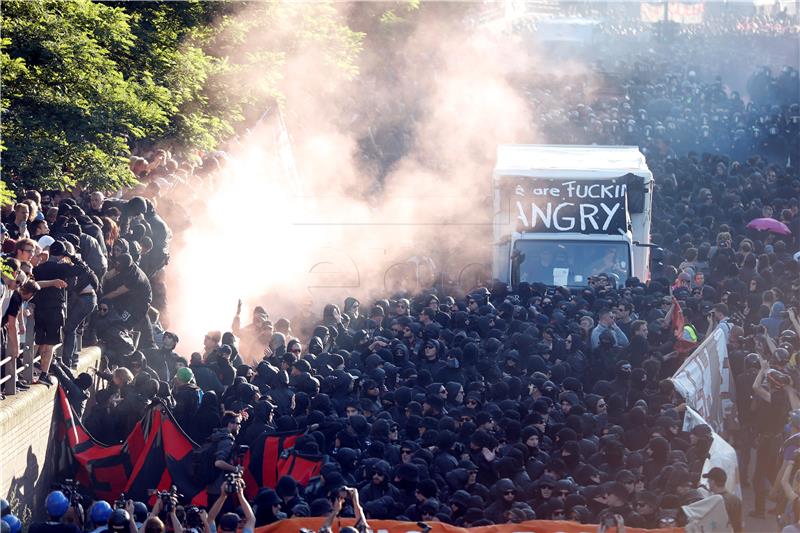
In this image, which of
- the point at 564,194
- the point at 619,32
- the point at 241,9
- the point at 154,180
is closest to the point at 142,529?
the point at 154,180

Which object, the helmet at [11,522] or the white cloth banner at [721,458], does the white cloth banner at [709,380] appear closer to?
the white cloth banner at [721,458]

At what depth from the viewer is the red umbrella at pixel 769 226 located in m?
23.4

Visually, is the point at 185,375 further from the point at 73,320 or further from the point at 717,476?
the point at 717,476

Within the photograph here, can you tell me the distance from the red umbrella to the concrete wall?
535 inches

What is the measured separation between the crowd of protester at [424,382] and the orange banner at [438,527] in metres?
0.15

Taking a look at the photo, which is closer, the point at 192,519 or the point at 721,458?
the point at 192,519

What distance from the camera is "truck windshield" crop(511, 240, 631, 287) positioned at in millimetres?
19328

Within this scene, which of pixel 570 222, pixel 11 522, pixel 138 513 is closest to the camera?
pixel 11 522

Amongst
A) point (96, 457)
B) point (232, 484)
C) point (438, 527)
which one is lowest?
point (96, 457)

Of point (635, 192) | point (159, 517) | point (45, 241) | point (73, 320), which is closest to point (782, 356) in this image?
point (635, 192)

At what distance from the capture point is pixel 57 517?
1052cm

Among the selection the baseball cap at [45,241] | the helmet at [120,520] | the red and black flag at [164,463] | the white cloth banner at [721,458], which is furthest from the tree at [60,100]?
the white cloth banner at [721,458]

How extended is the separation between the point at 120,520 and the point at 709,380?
7026 mm

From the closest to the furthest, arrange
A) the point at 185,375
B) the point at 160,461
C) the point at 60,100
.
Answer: the point at 160,461
the point at 185,375
the point at 60,100
